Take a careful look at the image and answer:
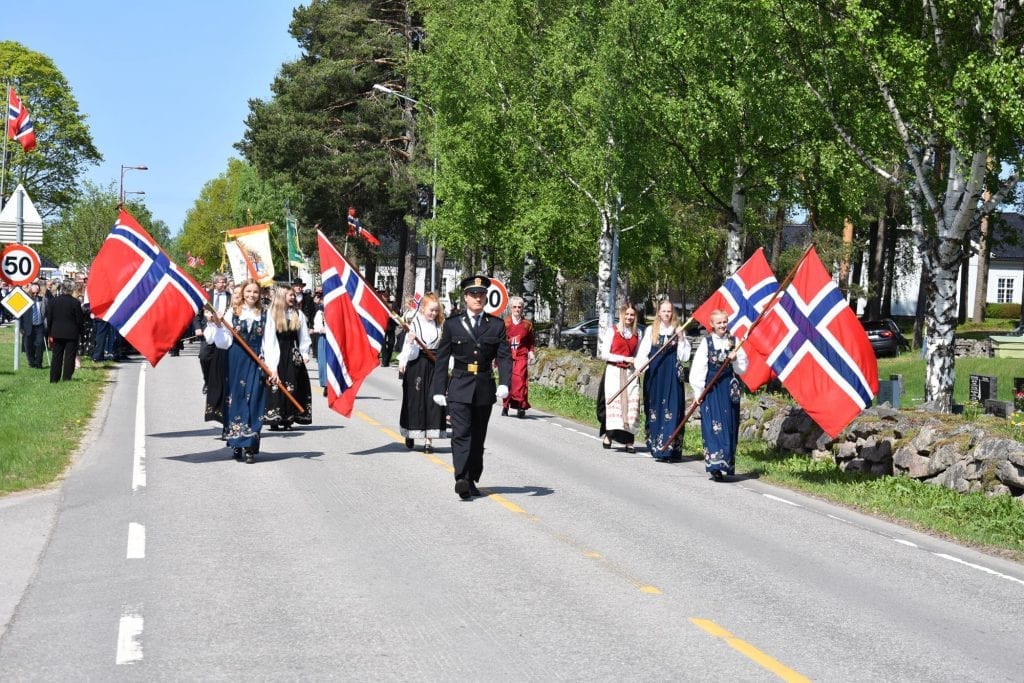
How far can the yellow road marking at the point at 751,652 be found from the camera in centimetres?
657

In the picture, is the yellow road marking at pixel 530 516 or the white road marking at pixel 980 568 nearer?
the yellow road marking at pixel 530 516

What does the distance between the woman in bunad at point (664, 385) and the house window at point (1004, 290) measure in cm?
7323

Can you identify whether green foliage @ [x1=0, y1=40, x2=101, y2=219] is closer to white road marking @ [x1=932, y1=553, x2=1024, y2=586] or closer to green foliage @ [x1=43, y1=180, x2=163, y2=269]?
green foliage @ [x1=43, y1=180, x2=163, y2=269]

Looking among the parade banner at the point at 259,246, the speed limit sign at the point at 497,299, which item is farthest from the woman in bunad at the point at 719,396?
the parade banner at the point at 259,246

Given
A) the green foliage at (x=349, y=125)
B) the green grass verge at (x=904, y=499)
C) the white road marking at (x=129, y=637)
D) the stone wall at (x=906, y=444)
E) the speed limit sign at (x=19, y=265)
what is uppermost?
the green foliage at (x=349, y=125)

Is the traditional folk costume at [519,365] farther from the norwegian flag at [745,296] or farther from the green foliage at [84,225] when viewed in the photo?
the green foliage at [84,225]

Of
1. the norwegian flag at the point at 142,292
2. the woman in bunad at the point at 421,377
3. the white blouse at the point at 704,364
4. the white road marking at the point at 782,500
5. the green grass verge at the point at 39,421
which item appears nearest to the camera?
the white road marking at the point at 782,500

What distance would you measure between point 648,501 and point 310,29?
51849mm

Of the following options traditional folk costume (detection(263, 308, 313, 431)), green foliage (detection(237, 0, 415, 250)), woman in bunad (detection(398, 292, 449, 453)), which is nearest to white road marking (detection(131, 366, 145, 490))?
traditional folk costume (detection(263, 308, 313, 431))

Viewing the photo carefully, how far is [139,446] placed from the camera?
631 inches

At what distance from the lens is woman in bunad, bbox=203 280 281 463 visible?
1450 centimetres

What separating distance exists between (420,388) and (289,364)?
315 centimetres

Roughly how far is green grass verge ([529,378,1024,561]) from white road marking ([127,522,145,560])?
6766 mm

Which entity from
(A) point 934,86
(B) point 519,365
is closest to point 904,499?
(A) point 934,86
